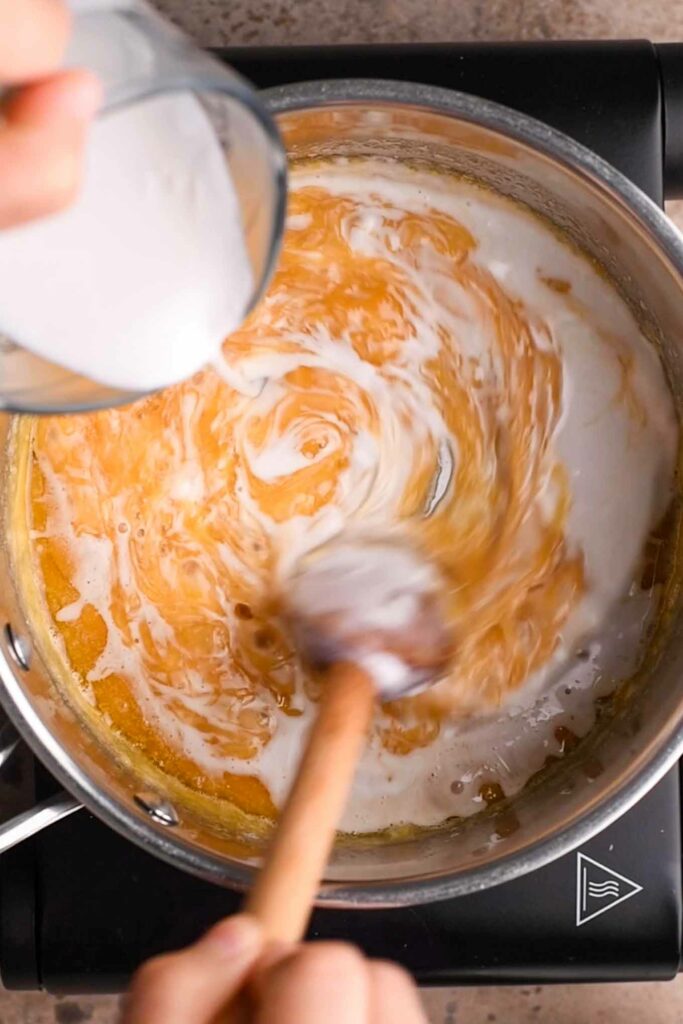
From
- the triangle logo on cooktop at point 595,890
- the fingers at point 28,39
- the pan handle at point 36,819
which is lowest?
the triangle logo on cooktop at point 595,890

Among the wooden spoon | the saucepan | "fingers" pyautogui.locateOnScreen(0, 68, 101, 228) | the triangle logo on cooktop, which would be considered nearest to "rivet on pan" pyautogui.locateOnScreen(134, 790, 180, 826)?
the saucepan

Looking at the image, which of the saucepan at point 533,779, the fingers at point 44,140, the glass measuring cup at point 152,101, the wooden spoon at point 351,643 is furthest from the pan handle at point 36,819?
the fingers at point 44,140

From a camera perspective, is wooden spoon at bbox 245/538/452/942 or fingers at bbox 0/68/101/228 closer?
fingers at bbox 0/68/101/228

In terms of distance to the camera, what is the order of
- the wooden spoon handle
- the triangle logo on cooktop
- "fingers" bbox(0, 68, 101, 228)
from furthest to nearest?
the triangle logo on cooktop
the wooden spoon handle
"fingers" bbox(0, 68, 101, 228)

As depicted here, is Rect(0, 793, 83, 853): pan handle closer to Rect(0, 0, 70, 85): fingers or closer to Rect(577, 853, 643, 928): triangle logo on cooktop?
Rect(577, 853, 643, 928): triangle logo on cooktop

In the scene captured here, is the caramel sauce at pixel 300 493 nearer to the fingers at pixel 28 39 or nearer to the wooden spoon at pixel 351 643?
the wooden spoon at pixel 351 643

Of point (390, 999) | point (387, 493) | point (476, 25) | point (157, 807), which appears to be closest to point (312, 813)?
point (390, 999)

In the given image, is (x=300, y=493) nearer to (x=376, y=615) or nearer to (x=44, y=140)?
(x=376, y=615)
